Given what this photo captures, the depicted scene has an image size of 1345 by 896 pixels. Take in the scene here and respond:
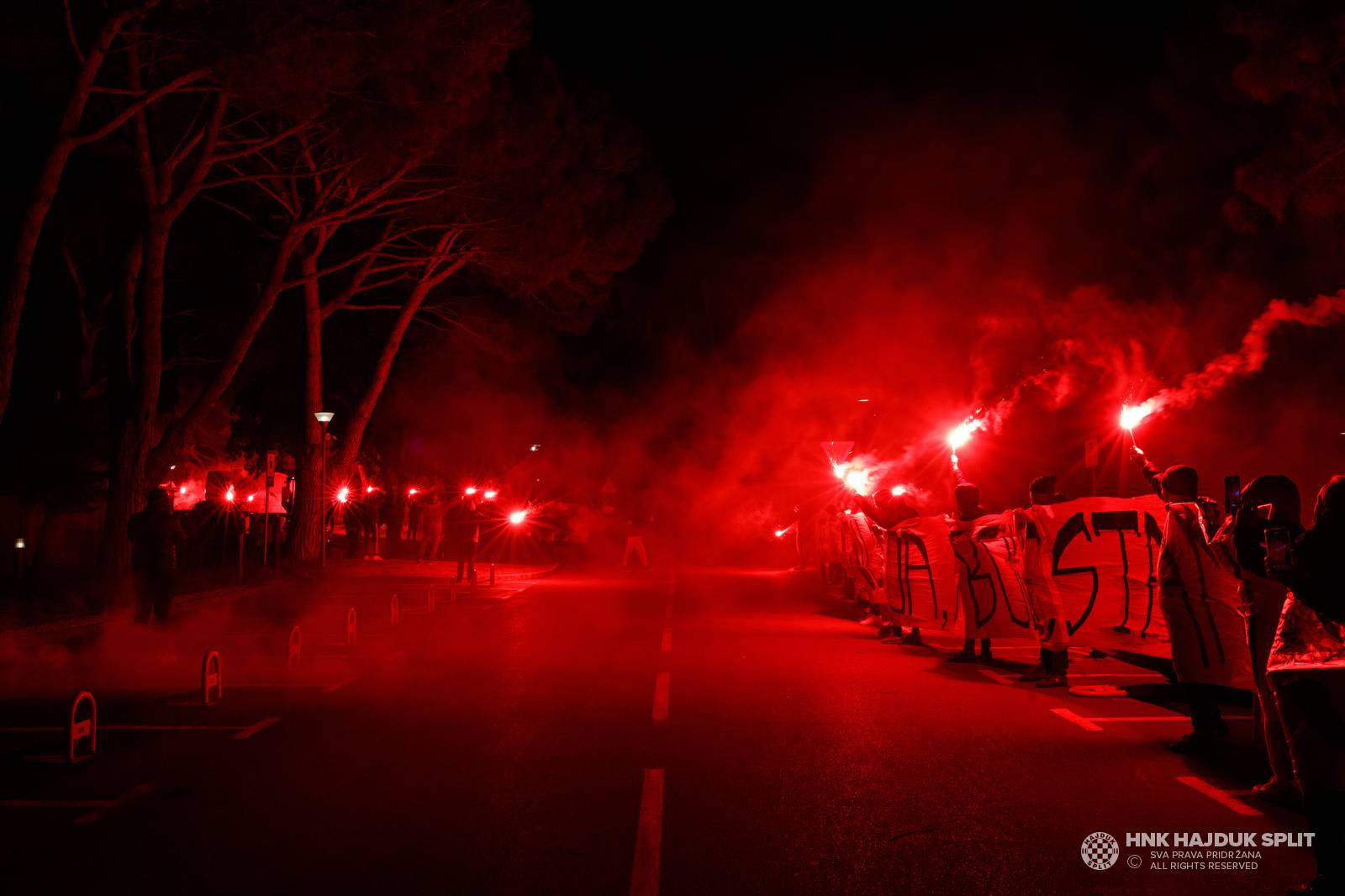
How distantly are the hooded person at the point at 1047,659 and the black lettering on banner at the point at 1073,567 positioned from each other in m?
0.27

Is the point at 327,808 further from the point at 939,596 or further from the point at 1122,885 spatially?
the point at 939,596

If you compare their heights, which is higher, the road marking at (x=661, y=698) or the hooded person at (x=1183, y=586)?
the hooded person at (x=1183, y=586)

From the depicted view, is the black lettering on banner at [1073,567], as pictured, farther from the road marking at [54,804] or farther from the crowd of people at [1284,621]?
the road marking at [54,804]

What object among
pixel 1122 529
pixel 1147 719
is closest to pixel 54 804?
pixel 1147 719

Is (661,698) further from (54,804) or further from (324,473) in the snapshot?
(324,473)

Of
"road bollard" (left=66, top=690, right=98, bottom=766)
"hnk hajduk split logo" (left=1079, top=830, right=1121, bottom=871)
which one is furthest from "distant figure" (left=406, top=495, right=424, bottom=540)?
"hnk hajduk split logo" (left=1079, top=830, right=1121, bottom=871)

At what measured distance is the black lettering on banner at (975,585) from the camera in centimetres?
1269

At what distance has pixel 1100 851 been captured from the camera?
5.38 metres

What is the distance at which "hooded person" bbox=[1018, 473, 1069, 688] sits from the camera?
10820 millimetres

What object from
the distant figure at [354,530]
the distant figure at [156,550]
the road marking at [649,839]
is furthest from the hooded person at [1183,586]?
the distant figure at [354,530]

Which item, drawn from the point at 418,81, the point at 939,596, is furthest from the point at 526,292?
the point at 939,596

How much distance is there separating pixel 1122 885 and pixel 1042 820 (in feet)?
3.22

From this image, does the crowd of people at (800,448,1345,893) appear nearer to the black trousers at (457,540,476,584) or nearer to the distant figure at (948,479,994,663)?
the distant figure at (948,479,994,663)

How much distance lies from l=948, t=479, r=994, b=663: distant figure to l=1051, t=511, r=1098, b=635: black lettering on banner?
201 cm
